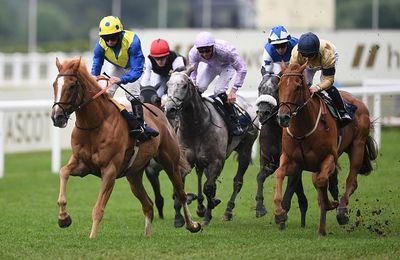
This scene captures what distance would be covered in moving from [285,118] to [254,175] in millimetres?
7115

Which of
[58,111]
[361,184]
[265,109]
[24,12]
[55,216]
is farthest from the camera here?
[24,12]

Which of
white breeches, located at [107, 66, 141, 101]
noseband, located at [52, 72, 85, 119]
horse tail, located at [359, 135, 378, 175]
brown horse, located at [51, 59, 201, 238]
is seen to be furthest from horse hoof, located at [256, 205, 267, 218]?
noseband, located at [52, 72, 85, 119]

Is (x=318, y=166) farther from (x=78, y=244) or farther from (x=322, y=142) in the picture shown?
(x=78, y=244)

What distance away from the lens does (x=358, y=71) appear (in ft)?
91.7

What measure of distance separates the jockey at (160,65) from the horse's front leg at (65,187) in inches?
113

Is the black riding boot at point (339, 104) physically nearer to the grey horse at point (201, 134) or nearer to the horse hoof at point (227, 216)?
the grey horse at point (201, 134)

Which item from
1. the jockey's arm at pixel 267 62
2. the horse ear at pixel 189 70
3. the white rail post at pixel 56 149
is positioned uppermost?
the jockey's arm at pixel 267 62

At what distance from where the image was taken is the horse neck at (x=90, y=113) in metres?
9.94

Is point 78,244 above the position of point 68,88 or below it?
below

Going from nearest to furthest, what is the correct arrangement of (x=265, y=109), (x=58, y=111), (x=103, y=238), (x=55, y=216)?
1. (x=58, y=111)
2. (x=103, y=238)
3. (x=265, y=109)
4. (x=55, y=216)

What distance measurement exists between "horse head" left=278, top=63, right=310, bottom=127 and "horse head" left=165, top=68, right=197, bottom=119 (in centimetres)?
158

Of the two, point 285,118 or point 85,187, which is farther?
point 85,187

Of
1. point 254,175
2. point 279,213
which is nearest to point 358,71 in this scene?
point 254,175

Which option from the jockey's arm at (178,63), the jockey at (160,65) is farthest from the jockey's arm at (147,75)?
the jockey's arm at (178,63)
